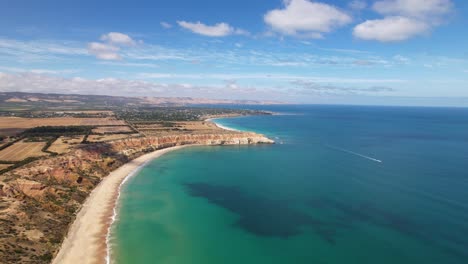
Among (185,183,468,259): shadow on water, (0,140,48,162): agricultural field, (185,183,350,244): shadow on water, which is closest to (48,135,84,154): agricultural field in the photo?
(0,140,48,162): agricultural field

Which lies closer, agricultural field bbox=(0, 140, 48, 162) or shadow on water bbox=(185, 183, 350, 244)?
shadow on water bbox=(185, 183, 350, 244)

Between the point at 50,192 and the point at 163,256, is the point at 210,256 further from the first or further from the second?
the point at 50,192

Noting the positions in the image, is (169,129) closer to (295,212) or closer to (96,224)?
(96,224)

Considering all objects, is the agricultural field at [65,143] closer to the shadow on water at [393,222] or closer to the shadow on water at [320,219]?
the shadow on water at [320,219]

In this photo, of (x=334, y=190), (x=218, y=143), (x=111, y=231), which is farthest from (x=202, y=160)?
(x=111, y=231)

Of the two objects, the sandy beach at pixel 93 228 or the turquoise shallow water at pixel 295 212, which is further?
the turquoise shallow water at pixel 295 212

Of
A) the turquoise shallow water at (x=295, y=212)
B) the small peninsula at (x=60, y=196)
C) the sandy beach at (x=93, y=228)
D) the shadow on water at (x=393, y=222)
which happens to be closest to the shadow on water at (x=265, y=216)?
the turquoise shallow water at (x=295, y=212)

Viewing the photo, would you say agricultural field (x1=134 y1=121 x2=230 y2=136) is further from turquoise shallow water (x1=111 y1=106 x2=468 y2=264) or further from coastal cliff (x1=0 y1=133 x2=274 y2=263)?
coastal cliff (x1=0 y1=133 x2=274 y2=263)
